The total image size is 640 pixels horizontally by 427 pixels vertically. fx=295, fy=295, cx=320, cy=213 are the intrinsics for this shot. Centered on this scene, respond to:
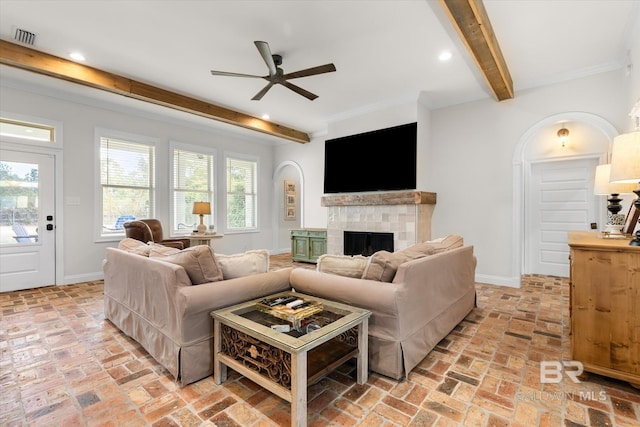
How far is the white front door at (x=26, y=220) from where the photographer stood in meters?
4.06

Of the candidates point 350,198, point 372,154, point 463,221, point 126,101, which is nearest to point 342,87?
point 372,154

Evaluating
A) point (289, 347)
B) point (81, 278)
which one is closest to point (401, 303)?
point (289, 347)

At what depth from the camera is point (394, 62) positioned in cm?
362

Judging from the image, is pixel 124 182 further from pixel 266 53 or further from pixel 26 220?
pixel 266 53

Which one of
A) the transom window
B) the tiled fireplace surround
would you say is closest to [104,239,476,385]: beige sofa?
the tiled fireplace surround

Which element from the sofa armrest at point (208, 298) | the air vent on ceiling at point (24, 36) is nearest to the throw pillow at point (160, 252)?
the sofa armrest at point (208, 298)

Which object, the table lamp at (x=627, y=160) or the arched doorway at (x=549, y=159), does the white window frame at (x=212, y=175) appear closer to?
the arched doorway at (x=549, y=159)

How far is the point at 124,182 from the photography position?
17.0 ft

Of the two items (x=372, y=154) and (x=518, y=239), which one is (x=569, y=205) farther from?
(x=372, y=154)

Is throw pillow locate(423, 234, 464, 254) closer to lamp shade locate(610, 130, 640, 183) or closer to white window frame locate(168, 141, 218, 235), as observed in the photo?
lamp shade locate(610, 130, 640, 183)

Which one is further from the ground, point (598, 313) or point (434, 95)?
point (434, 95)

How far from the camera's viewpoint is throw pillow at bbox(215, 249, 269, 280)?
7.39ft

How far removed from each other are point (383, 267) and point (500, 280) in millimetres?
3334

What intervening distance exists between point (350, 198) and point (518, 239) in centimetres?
266
